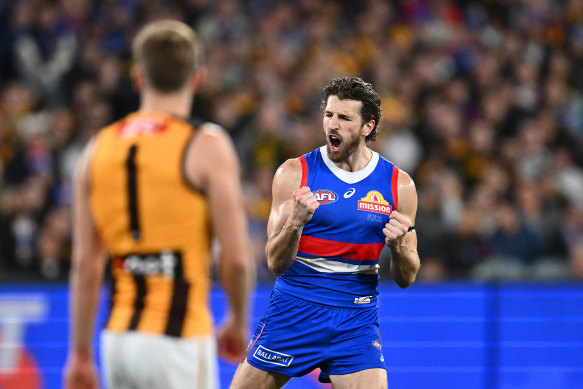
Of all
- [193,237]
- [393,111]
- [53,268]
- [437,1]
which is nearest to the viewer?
[193,237]

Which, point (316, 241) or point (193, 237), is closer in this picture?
point (193, 237)

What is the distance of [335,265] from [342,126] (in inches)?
31.6

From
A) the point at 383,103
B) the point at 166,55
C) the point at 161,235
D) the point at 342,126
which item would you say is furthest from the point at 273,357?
the point at 383,103

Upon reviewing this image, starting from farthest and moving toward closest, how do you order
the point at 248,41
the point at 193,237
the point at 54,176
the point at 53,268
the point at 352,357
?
the point at 248,41 → the point at 54,176 → the point at 53,268 → the point at 352,357 → the point at 193,237

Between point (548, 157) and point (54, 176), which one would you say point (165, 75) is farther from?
point (548, 157)

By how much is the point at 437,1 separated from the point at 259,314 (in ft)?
24.8

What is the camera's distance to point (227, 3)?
1327cm

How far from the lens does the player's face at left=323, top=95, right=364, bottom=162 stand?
537 cm

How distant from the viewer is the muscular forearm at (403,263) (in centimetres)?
518

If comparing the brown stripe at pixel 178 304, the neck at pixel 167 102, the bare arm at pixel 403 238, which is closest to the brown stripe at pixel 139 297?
the brown stripe at pixel 178 304

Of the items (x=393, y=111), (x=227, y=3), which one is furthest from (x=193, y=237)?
(x=227, y=3)

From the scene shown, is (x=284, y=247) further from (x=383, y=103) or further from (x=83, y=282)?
(x=383, y=103)

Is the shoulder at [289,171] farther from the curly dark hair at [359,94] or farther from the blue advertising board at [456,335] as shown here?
the blue advertising board at [456,335]

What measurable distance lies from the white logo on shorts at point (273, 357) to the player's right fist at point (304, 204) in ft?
2.74
